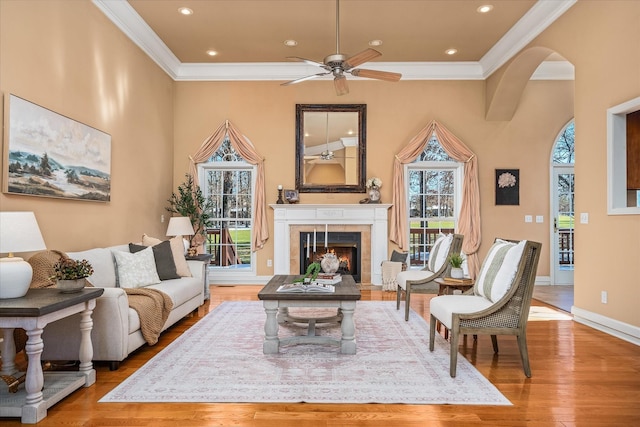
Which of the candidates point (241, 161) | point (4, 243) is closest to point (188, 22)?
point (241, 161)

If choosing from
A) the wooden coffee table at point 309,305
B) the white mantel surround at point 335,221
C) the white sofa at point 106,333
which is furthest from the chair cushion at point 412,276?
the white sofa at point 106,333

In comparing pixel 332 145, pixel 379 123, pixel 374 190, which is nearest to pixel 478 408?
pixel 374 190

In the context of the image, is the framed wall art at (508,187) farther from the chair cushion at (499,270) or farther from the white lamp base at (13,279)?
the white lamp base at (13,279)

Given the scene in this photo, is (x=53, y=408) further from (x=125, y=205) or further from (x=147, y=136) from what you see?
(x=147, y=136)

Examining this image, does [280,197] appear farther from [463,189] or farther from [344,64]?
[344,64]

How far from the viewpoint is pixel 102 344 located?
3.04m

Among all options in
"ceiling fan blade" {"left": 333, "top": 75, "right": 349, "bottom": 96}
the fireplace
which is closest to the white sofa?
"ceiling fan blade" {"left": 333, "top": 75, "right": 349, "bottom": 96}

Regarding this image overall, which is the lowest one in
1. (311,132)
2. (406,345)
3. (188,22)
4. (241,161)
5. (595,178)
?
(406,345)

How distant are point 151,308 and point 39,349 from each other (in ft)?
3.91

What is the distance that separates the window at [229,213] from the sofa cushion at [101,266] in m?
3.06

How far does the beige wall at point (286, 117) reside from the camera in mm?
3740

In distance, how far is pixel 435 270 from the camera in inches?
180

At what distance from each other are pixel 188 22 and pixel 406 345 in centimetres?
478

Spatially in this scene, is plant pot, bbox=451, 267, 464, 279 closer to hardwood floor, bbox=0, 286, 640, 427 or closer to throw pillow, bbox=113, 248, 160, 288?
hardwood floor, bbox=0, 286, 640, 427
